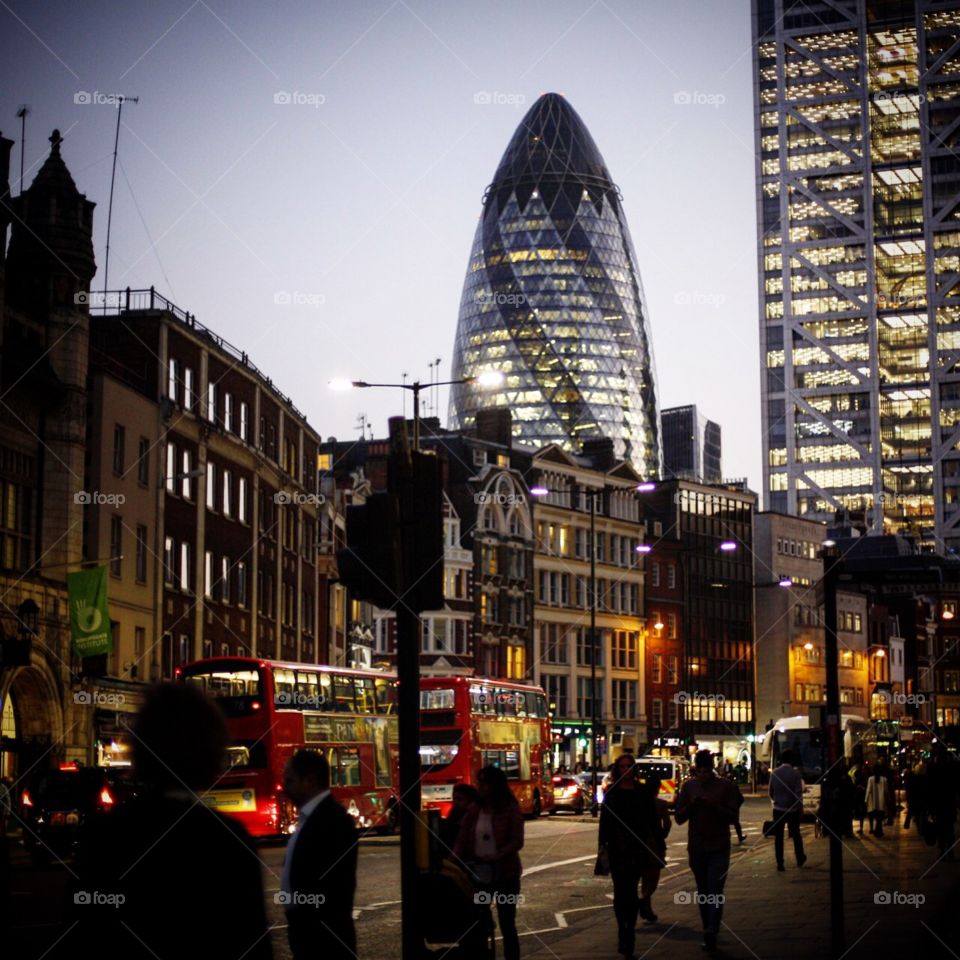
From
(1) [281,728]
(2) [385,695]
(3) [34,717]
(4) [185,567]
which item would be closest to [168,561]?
(4) [185,567]

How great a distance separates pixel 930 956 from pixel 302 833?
390 inches

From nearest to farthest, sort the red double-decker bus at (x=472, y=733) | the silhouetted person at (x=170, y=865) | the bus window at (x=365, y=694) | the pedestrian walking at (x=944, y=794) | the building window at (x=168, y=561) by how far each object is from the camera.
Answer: the silhouetted person at (x=170, y=865), the pedestrian walking at (x=944, y=794), the bus window at (x=365, y=694), the red double-decker bus at (x=472, y=733), the building window at (x=168, y=561)

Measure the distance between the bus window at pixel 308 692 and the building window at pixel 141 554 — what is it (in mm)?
17114

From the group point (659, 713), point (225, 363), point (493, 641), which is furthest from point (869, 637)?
point (225, 363)

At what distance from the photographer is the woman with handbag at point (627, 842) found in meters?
16.8

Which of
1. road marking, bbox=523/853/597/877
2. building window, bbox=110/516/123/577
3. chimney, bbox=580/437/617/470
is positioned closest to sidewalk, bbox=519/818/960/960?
road marking, bbox=523/853/597/877

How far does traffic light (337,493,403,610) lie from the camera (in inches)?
385

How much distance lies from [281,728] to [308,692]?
5.43ft

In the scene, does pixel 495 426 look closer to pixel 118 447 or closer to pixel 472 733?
pixel 118 447

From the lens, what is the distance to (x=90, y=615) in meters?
47.6

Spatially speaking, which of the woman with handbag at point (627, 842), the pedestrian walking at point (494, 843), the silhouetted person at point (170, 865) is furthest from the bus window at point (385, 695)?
the silhouetted person at point (170, 865)

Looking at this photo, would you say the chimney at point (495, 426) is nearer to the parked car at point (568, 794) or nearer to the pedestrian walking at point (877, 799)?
the parked car at point (568, 794)

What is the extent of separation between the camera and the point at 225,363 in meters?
64.8

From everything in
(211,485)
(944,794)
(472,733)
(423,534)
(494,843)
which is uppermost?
(211,485)
